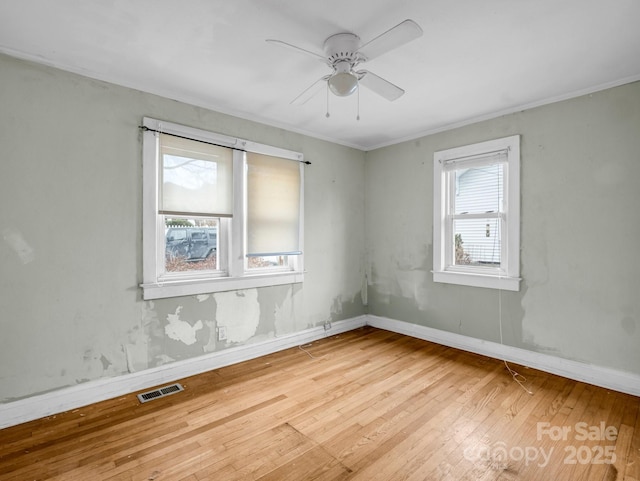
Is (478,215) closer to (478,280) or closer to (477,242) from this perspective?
(477,242)

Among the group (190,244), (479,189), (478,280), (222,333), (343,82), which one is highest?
(343,82)

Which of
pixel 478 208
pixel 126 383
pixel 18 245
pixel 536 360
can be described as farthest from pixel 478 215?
pixel 18 245

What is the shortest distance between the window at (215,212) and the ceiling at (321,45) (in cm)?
46

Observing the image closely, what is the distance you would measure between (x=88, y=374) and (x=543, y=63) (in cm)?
433

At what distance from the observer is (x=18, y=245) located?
2336mm

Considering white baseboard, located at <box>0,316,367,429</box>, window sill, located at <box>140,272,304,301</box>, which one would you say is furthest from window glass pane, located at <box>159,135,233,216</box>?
white baseboard, located at <box>0,316,367,429</box>

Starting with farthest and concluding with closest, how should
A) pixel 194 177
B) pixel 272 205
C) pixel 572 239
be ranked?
pixel 272 205 < pixel 194 177 < pixel 572 239

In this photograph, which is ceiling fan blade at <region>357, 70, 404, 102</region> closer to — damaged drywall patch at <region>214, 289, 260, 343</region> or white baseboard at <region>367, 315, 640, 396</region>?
damaged drywall patch at <region>214, 289, 260, 343</region>

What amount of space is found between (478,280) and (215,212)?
294cm

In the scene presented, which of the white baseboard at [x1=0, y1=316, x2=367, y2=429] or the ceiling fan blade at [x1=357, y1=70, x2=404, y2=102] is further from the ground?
the ceiling fan blade at [x1=357, y1=70, x2=404, y2=102]

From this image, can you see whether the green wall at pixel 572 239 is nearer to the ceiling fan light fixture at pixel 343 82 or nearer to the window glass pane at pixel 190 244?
the ceiling fan light fixture at pixel 343 82

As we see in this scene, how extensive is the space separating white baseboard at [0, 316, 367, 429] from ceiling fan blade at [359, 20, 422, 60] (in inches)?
117

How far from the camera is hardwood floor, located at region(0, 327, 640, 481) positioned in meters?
1.85

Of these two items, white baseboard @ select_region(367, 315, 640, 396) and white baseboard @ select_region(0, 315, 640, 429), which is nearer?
white baseboard @ select_region(0, 315, 640, 429)
